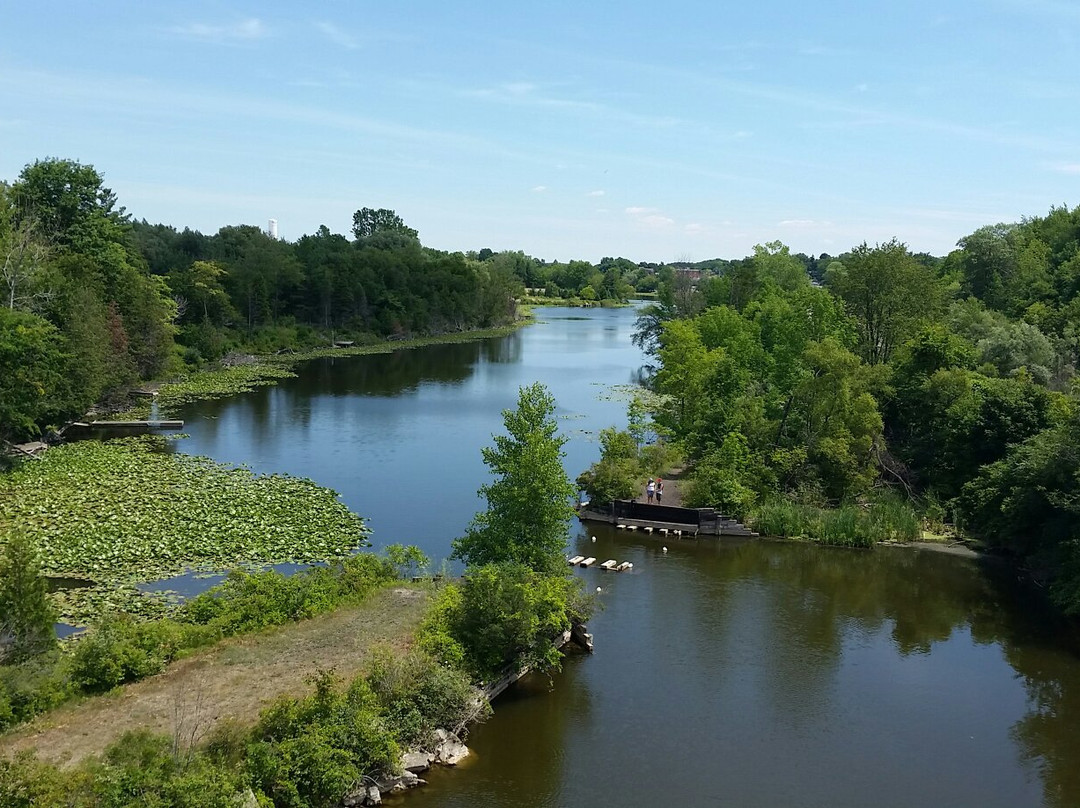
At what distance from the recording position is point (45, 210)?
5703 cm

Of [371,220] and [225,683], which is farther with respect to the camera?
[371,220]

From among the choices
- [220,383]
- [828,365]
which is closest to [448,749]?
[828,365]

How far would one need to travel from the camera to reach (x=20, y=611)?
1855cm

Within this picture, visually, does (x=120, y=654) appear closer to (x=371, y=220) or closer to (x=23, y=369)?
(x=23, y=369)

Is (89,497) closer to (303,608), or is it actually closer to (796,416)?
(303,608)

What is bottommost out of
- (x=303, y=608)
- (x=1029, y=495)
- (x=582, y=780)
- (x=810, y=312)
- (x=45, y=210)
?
(x=582, y=780)

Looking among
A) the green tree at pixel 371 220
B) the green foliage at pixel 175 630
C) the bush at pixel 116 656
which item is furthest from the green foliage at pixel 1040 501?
the green tree at pixel 371 220

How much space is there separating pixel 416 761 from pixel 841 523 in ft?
→ 75.5

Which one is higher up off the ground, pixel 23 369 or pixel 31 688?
pixel 23 369

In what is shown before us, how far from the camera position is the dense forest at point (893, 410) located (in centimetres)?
3127

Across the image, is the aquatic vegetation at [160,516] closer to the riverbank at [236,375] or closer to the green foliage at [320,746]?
the green foliage at [320,746]

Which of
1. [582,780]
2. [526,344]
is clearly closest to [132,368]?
[582,780]

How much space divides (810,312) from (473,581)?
107 ft

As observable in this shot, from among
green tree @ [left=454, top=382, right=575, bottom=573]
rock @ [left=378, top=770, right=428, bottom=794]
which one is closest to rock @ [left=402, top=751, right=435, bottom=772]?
rock @ [left=378, top=770, right=428, bottom=794]
